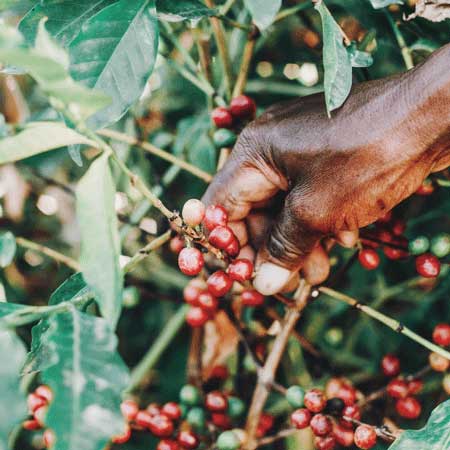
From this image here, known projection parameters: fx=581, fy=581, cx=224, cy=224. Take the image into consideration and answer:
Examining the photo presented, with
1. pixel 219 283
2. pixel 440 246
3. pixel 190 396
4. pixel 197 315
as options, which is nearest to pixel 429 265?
pixel 440 246

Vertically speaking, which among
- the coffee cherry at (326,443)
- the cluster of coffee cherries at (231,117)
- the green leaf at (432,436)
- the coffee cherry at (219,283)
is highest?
the cluster of coffee cherries at (231,117)

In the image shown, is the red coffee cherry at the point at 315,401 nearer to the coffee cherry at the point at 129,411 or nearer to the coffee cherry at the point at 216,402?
the coffee cherry at the point at 216,402

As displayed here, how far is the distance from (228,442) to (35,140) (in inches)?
34.8

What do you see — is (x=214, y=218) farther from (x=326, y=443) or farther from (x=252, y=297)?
(x=326, y=443)

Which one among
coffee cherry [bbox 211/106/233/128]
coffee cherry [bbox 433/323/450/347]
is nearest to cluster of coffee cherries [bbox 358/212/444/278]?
coffee cherry [bbox 433/323/450/347]

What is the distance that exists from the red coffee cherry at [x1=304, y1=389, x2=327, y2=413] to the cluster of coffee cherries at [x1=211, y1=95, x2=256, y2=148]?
67 centimetres

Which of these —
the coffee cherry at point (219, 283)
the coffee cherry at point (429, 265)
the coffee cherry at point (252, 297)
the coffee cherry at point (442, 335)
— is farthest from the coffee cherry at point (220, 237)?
the coffee cherry at point (442, 335)

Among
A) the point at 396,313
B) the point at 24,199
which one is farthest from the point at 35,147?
the point at 396,313

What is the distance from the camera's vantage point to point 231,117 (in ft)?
5.05

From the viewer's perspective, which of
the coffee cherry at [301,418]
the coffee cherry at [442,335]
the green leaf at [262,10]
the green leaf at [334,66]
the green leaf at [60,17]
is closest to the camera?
the green leaf at [262,10]

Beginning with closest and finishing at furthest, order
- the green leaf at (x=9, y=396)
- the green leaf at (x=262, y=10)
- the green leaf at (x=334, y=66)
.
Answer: the green leaf at (x=9, y=396) < the green leaf at (x=262, y=10) < the green leaf at (x=334, y=66)

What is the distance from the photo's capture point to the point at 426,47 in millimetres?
1422

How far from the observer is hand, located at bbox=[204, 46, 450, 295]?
1175 millimetres

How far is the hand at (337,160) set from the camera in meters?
1.17
